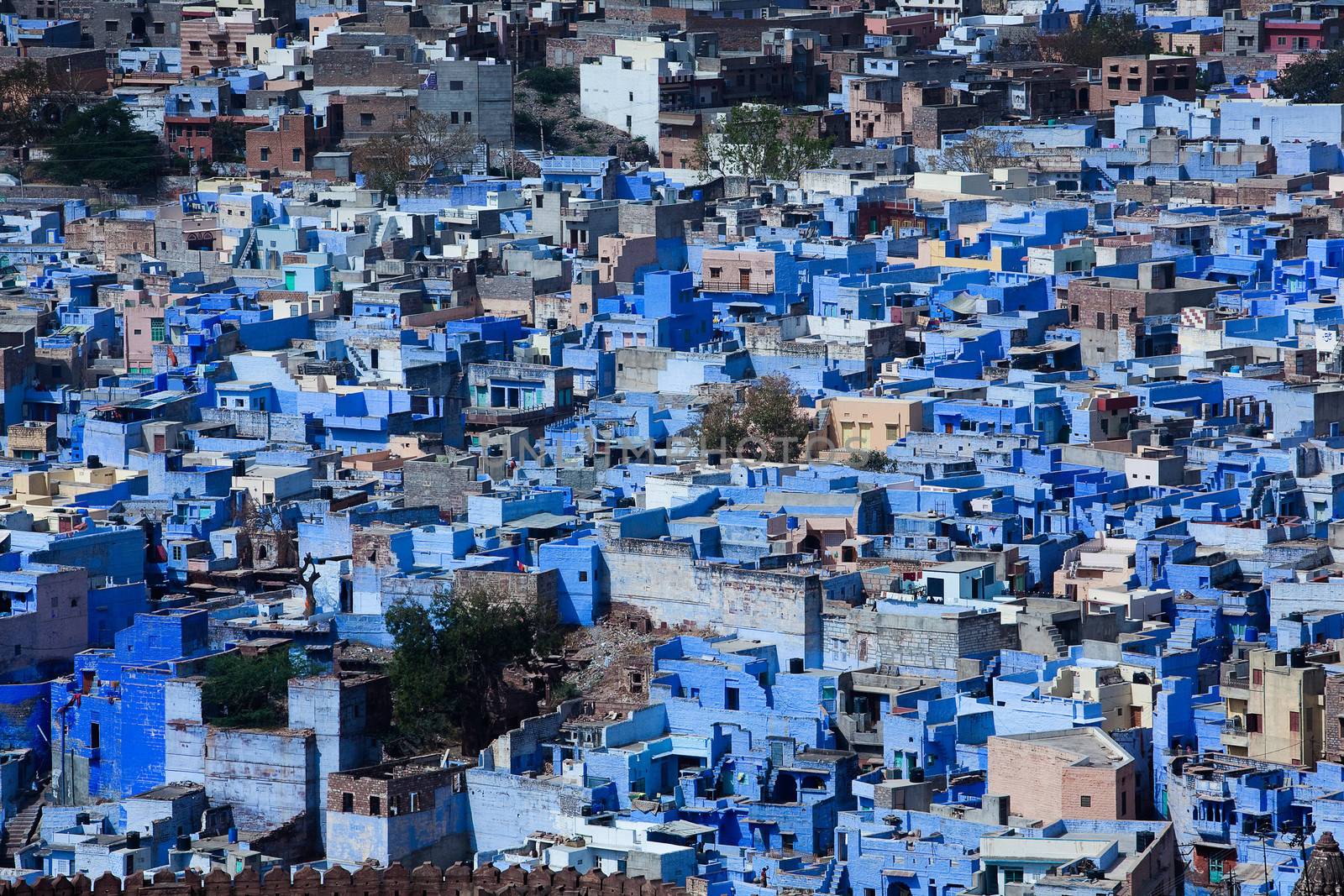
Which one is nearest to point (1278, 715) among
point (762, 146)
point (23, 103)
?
point (762, 146)

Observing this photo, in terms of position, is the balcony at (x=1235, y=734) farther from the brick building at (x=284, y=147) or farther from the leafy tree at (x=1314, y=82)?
the leafy tree at (x=1314, y=82)

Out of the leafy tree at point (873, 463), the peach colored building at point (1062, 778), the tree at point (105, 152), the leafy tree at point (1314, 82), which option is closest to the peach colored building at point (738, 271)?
the leafy tree at point (873, 463)

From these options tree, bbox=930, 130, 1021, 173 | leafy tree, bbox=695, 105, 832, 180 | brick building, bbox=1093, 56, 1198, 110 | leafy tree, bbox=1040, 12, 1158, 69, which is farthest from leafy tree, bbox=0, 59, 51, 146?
leafy tree, bbox=1040, 12, 1158, 69

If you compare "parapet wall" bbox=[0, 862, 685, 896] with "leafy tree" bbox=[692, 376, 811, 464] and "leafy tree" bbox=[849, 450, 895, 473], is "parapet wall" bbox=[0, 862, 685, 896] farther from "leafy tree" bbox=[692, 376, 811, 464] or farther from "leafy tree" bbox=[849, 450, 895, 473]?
"leafy tree" bbox=[692, 376, 811, 464]

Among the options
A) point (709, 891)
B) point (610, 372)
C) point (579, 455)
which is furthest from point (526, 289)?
point (709, 891)

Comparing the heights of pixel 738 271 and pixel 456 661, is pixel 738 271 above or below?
above

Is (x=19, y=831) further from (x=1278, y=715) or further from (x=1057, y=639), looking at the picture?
(x=1278, y=715)
